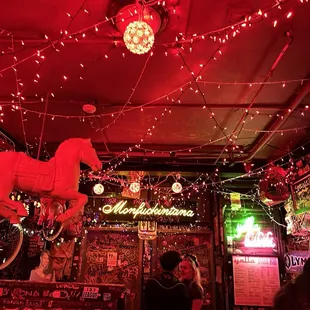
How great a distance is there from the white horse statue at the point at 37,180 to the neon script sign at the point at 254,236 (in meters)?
5.21

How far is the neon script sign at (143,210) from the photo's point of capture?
681 centimetres

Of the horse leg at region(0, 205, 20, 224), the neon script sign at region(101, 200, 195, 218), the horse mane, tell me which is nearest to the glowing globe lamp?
the horse mane

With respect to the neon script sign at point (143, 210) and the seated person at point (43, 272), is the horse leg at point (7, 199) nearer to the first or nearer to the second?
the seated person at point (43, 272)

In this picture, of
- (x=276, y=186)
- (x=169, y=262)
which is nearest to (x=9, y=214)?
(x=169, y=262)

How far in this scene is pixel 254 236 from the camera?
262 inches

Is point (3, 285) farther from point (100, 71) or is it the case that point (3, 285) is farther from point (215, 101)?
point (215, 101)

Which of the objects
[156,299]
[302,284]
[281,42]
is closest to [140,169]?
[156,299]

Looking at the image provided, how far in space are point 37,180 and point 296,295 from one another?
5.79ft

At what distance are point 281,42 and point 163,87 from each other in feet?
4.51

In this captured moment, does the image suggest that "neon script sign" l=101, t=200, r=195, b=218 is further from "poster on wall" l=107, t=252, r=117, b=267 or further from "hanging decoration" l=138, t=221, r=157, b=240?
"poster on wall" l=107, t=252, r=117, b=267

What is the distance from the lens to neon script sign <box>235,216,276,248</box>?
21.7ft

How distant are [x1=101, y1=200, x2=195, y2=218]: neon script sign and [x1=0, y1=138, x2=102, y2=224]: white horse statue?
4585 millimetres

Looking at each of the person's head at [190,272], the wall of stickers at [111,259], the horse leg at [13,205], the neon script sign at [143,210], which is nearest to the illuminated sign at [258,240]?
the neon script sign at [143,210]

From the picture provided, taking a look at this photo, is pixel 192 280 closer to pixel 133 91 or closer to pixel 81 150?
pixel 81 150
